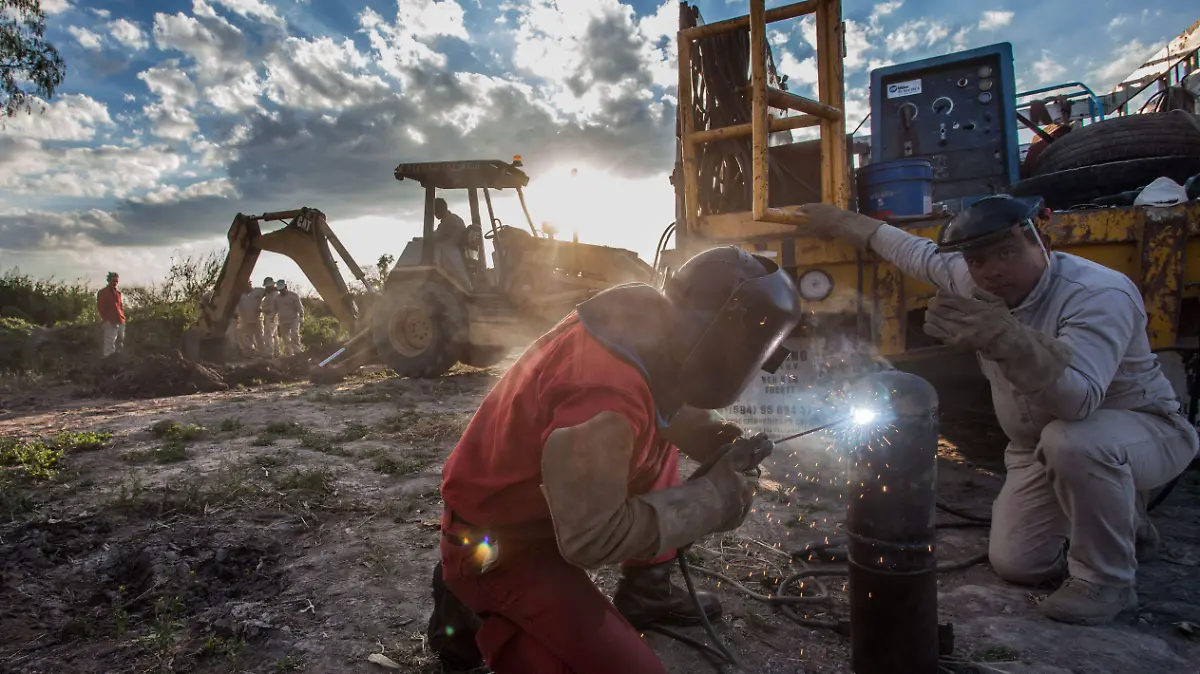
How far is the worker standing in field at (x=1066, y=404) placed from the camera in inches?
103

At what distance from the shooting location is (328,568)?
3.29 metres

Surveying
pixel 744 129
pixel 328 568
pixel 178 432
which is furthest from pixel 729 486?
pixel 178 432

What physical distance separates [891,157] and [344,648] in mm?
5094

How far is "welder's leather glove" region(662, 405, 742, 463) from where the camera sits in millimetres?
2314

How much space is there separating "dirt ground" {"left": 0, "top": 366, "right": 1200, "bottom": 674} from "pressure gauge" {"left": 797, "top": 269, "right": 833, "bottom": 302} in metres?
1.25

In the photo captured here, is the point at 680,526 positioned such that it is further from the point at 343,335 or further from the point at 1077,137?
the point at 343,335

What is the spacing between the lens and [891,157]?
5496 mm

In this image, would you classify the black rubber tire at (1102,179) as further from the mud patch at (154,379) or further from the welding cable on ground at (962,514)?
the mud patch at (154,379)

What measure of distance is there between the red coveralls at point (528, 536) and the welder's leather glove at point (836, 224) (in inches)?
103

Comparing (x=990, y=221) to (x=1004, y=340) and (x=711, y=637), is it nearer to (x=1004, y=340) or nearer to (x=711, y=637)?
(x=1004, y=340)

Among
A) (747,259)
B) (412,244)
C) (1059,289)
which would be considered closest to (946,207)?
(1059,289)

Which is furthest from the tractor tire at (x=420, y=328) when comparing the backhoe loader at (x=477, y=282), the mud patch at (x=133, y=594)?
the mud patch at (x=133, y=594)

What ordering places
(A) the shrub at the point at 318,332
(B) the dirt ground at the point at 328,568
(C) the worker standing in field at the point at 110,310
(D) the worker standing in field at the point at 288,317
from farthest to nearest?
(A) the shrub at the point at 318,332 < (D) the worker standing in field at the point at 288,317 < (C) the worker standing in field at the point at 110,310 < (B) the dirt ground at the point at 328,568

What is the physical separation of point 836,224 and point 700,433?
2.34 meters
